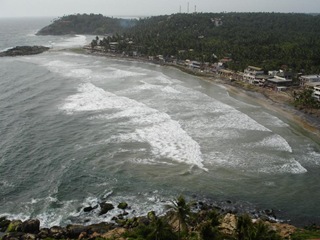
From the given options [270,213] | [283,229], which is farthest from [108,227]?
[270,213]

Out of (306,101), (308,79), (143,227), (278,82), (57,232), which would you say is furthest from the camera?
(278,82)

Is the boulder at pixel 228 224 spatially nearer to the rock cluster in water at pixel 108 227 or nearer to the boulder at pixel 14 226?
the rock cluster in water at pixel 108 227

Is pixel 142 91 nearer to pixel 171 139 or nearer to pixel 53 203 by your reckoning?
pixel 171 139

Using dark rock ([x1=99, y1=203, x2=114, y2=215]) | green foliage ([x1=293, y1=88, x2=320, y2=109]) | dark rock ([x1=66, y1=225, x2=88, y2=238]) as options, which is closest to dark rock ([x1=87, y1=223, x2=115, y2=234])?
dark rock ([x1=66, y1=225, x2=88, y2=238])

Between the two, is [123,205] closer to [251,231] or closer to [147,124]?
[251,231]

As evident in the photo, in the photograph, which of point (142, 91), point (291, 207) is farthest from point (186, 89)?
point (291, 207)

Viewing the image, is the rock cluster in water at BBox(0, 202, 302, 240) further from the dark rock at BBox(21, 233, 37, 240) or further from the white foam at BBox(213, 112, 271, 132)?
the white foam at BBox(213, 112, 271, 132)
